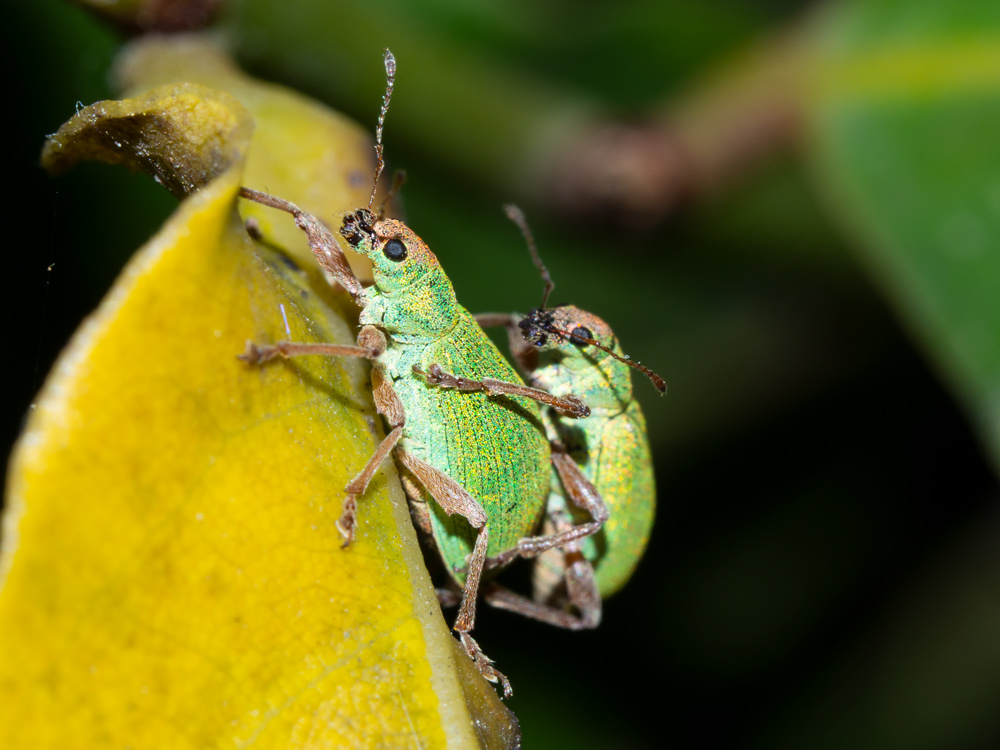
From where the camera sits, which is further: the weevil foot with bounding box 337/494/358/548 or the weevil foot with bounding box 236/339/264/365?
the weevil foot with bounding box 337/494/358/548

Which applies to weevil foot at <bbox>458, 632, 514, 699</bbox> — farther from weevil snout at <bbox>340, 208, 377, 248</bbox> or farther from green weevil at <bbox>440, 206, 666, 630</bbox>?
weevil snout at <bbox>340, 208, 377, 248</bbox>

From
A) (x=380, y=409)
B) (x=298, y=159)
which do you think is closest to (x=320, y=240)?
(x=298, y=159)

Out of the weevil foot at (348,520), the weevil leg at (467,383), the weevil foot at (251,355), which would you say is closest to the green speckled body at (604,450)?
the weevil leg at (467,383)

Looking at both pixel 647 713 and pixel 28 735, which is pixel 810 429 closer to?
pixel 647 713

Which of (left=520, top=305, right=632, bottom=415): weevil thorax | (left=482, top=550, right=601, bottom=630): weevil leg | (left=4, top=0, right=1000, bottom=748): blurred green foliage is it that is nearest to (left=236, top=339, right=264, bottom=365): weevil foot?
(left=520, top=305, right=632, bottom=415): weevil thorax

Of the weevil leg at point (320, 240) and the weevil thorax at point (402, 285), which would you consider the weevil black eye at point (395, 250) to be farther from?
the weevil leg at point (320, 240)

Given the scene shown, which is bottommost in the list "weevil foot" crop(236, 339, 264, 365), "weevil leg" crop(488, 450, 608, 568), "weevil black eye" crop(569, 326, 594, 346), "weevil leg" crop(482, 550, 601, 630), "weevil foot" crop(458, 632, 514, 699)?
"weevil leg" crop(482, 550, 601, 630)

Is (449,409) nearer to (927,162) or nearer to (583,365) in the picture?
(583,365)
